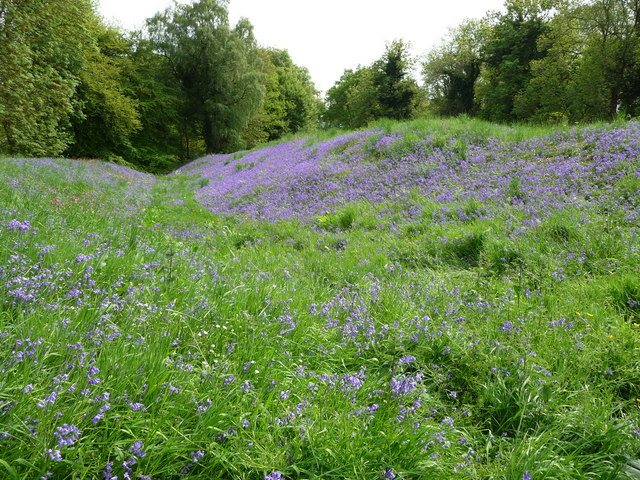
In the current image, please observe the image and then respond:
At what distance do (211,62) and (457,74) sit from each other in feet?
101

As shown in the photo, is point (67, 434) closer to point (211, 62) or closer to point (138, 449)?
point (138, 449)

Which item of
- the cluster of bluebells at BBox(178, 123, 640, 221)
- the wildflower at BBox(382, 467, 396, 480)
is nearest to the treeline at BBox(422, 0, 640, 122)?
the cluster of bluebells at BBox(178, 123, 640, 221)

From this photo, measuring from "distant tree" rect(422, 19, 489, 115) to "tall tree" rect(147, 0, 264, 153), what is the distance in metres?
24.2

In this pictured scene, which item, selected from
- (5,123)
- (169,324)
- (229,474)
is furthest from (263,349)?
(5,123)

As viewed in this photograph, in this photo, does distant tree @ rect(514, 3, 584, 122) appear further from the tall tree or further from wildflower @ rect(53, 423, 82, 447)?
wildflower @ rect(53, 423, 82, 447)

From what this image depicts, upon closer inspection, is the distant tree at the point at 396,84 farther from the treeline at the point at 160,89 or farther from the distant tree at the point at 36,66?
the distant tree at the point at 36,66

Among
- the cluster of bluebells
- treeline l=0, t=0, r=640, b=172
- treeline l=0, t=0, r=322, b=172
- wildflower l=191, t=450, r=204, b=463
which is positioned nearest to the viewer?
wildflower l=191, t=450, r=204, b=463

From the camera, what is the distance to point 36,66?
2109cm

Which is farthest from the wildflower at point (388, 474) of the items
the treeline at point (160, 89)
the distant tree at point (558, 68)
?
the distant tree at point (558, 68)

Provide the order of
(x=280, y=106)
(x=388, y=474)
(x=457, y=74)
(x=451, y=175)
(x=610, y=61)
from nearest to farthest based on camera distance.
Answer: (x=388, y=474), (x=451, y=175), (x=610, y=61), (x=457, y=74), (x=280, y=106)

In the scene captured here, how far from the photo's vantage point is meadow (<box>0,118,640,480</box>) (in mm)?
1771

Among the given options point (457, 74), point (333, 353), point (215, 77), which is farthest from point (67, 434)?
point (457, 74)

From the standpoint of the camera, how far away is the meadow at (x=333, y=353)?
1.77 meters

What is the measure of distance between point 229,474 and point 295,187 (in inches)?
413
